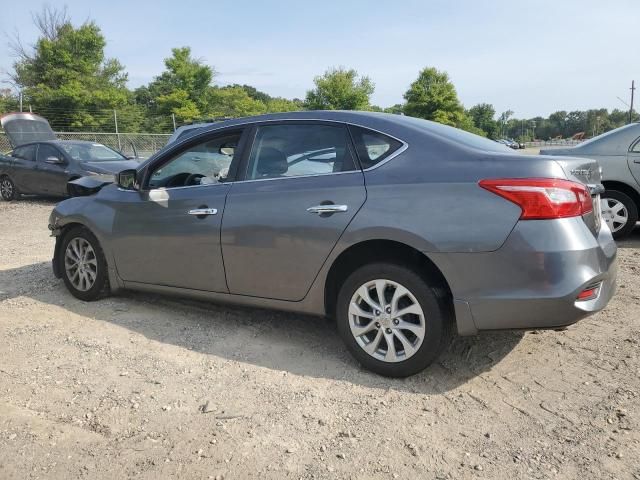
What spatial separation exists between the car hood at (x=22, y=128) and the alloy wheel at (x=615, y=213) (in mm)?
17451

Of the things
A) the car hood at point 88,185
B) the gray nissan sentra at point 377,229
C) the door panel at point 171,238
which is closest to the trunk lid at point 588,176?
the gray nissan sentra at point 377,229

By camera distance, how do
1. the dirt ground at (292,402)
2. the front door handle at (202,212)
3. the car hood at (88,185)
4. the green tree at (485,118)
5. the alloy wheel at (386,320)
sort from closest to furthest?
the dirt ground at (292,402) → the alloy wheel at (386,320) → the front door handle at (202,212) → the car hood at (88,185) → the green tree at (485,118)

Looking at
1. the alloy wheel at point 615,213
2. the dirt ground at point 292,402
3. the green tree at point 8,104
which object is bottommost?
the dirt ground at point 292,402

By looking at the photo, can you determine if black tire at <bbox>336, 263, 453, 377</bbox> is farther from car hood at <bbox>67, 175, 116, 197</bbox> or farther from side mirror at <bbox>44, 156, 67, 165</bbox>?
side mirror at <bbox>44, 156, 67, 165</bbox>

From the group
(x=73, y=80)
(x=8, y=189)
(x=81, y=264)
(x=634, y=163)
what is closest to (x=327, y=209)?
(x=81, y=264)

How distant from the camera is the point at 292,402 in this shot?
10.2 feet

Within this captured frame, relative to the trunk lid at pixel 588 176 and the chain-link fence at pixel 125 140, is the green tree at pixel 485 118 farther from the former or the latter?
the trunk lid at pixel 588 176

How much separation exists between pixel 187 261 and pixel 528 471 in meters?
2.71

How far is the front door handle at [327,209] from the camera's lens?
132 inches

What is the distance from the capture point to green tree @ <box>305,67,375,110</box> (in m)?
42.5

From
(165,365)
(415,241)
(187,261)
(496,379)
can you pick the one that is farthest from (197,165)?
(496,379)

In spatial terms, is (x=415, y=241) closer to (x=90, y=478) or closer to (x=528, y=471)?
(x=528, y=471)

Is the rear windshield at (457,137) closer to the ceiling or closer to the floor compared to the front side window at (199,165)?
closer to the ceiling

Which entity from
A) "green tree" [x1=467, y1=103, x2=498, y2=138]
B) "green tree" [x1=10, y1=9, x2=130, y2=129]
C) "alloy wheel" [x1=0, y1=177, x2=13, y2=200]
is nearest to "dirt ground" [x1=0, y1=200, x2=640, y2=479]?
"alloy wheel" [x1=0, y1=177, x2=13, y2=200]
